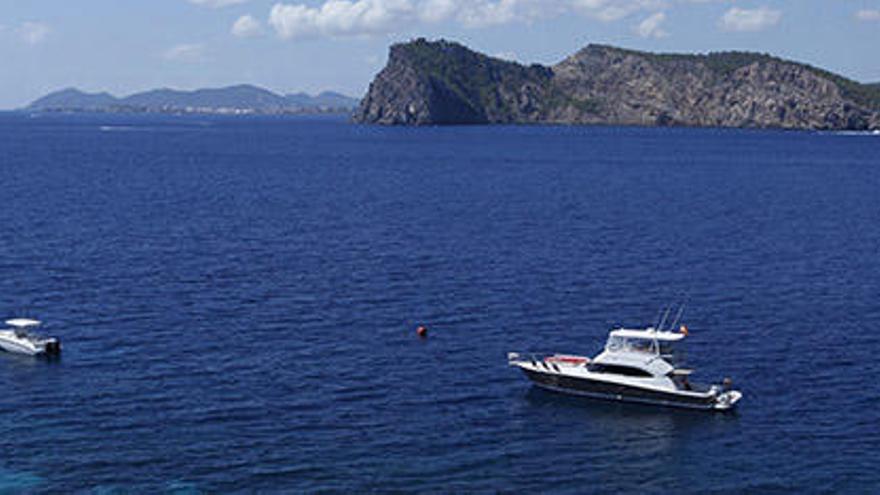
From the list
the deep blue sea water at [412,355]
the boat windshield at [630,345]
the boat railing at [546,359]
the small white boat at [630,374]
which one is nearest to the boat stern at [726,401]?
the small white boat at [630,374]

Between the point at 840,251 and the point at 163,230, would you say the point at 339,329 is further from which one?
the point at 840,251

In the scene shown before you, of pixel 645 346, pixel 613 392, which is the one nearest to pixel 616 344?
pixel 645 346

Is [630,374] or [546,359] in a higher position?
[546,359]

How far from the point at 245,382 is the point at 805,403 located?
3834 cm

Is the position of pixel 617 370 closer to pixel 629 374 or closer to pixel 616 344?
pixel 629 374

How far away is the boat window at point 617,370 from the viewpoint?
75062mm

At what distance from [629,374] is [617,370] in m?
0.89

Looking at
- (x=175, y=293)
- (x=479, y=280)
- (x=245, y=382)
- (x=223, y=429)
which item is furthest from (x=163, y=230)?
(x=223, y=429)

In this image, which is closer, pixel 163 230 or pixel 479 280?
pixel 479 280

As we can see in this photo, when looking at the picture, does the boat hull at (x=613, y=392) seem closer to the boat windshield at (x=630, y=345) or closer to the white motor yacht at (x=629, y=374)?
the white motor yacht at (x=629, y=374)

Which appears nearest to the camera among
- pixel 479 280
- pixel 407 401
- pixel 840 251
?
pixel 407 401

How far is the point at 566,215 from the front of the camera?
16638 cm

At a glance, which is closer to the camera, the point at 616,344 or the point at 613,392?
the point at 613,392

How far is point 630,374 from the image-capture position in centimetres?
7531
